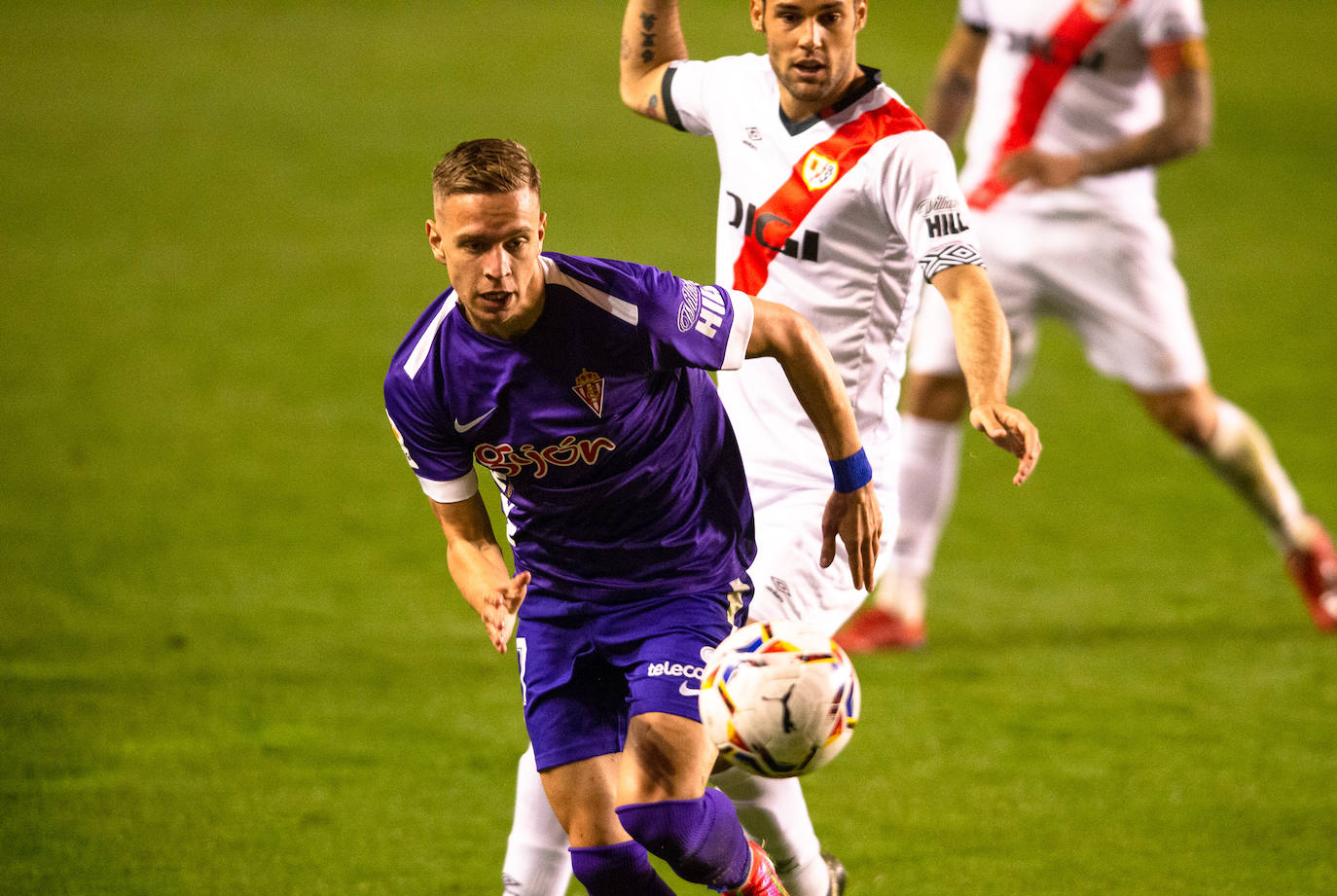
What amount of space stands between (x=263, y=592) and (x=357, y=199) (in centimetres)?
740

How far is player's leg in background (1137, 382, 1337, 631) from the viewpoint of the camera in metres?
6.19

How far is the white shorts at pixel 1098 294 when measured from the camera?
6.18 metres

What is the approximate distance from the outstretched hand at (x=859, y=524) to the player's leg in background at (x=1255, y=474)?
114 inches

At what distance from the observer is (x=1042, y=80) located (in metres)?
6.39

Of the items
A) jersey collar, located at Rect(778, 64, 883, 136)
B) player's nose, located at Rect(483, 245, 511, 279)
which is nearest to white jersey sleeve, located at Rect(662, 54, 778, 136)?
jersey collar, located at Rect(778, 64, 883, 136)

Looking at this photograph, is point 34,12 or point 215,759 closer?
point 215,759

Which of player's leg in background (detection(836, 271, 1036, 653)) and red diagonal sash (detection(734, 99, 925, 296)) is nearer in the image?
red diagonal sash (detection(734, 99, 925, 296))

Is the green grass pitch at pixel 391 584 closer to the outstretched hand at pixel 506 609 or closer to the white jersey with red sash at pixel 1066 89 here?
the outstretched hand at pixel 506 609

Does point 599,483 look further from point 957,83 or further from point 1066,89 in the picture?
point 1066,89

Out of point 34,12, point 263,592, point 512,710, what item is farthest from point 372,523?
point 34,12

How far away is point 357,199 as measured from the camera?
13609 mm

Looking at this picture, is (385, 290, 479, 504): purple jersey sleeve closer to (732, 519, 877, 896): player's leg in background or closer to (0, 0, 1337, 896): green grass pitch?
(732, 519, 877, 896): player's leg in background

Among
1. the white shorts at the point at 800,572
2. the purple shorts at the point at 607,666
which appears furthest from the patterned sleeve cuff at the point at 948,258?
the purple shorts at the point at 607,666

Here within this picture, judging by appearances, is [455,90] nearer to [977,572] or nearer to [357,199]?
[357,199]
